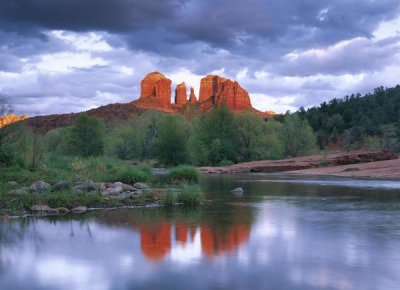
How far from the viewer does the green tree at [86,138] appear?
67500 mm

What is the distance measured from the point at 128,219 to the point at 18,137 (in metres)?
15.0

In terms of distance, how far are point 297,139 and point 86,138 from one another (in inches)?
1162

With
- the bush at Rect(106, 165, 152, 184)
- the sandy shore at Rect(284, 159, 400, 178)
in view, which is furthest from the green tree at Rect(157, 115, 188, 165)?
the bush at Rect(106, 165, 152, 184)

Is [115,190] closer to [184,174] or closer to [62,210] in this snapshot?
[62,210]

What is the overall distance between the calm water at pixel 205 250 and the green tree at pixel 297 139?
49869 mm

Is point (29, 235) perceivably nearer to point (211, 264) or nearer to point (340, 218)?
point (211, 264)

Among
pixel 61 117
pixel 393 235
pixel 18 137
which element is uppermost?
pixel 61 117

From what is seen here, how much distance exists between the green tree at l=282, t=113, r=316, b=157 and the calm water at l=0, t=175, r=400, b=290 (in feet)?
164

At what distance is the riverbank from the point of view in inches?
1908

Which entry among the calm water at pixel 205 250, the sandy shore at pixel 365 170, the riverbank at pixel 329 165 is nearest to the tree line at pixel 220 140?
the riverbank at pixel 329 165

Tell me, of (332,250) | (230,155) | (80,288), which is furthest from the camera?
(230,155)

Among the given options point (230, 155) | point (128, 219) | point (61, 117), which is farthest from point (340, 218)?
point (61, 117)

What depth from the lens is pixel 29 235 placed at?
1278 cm

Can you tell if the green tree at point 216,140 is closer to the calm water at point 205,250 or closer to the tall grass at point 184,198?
the tall grass at point 184,198
